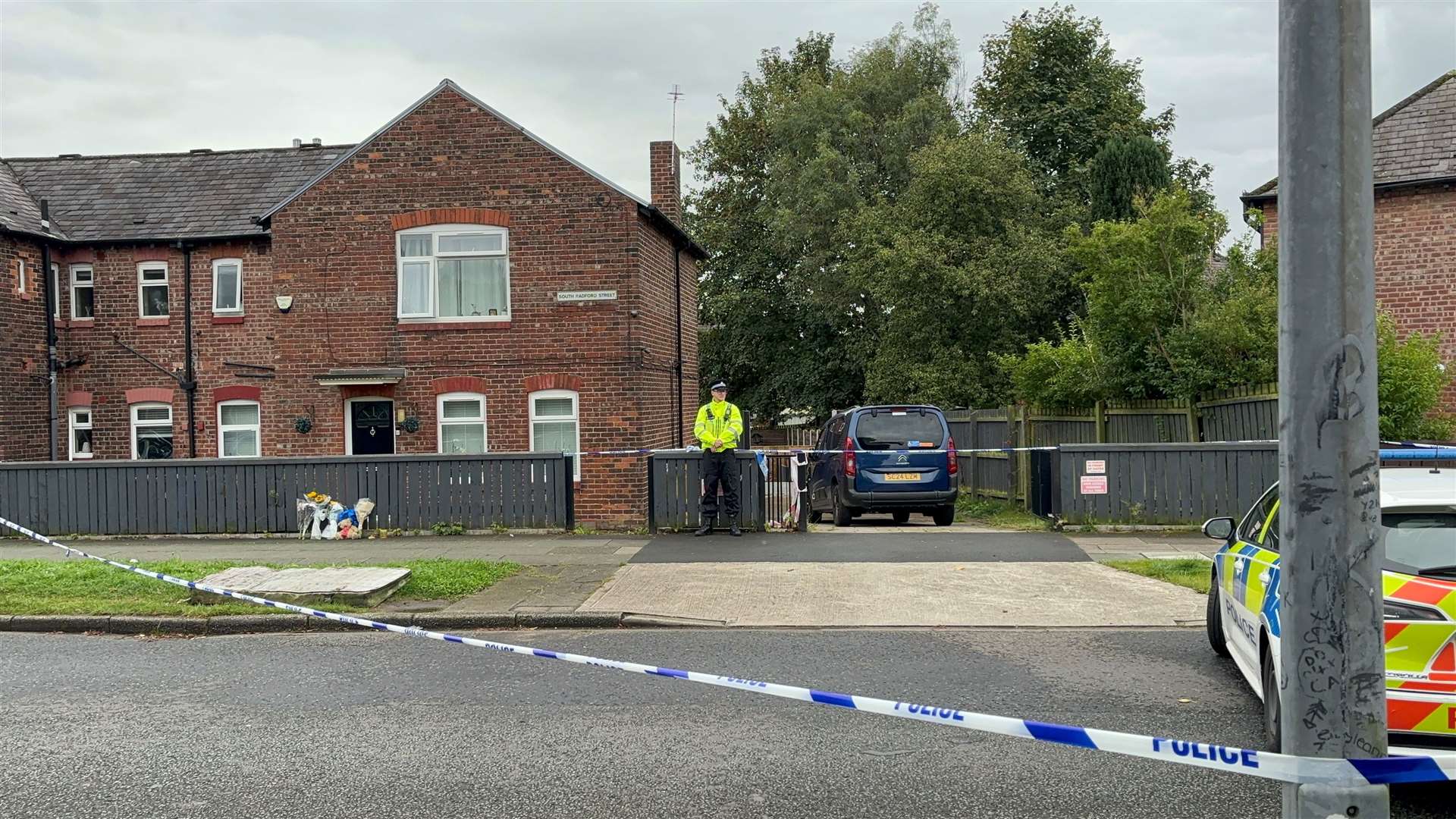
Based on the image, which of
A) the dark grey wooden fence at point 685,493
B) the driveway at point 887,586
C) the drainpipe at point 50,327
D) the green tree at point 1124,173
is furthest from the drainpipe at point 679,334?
the green tree at point 1124,173

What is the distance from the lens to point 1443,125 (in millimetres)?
20484

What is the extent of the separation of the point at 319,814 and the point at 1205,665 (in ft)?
17.6

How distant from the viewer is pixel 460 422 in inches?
740

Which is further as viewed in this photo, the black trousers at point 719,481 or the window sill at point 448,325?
the window sill at point 448,325

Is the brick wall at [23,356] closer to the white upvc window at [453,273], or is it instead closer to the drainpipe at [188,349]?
the drainpipe at [188,349]

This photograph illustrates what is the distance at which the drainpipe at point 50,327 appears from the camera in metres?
21.4

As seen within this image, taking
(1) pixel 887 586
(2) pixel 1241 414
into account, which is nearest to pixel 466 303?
(1) pixel 887 586

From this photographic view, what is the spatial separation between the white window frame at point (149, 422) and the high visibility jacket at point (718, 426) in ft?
40.5

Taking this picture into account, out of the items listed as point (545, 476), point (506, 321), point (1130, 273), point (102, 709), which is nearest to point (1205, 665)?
point (102, 709)

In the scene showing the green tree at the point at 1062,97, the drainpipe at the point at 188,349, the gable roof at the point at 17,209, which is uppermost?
the green tree at the point at 1062,97

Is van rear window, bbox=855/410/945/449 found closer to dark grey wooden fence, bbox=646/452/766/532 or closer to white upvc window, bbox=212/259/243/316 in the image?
dark grey wooden fence, bbox=646/452/766/532

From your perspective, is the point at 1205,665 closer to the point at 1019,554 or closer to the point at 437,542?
the point at 1019,554

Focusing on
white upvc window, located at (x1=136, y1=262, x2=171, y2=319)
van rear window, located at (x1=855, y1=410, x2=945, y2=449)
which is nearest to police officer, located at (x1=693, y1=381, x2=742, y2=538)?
van rear window, located at (x1=855, y1=410, x2=945, y2=449)

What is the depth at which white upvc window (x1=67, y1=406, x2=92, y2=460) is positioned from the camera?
21.8 metres
